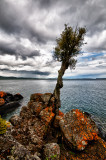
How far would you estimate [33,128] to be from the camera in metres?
10.4

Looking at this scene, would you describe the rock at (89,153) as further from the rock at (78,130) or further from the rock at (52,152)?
the rock at (52,152)

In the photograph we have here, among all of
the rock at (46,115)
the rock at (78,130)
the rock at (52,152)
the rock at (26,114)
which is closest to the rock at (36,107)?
the rock at (26,114)

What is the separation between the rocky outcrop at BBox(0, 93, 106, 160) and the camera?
5447mm

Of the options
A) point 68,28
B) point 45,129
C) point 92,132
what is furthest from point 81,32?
point 45,129

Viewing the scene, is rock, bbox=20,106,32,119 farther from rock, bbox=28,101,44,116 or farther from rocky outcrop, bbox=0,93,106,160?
rock, bbox=28,101,44,116

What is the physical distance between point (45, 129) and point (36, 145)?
8.65 feet

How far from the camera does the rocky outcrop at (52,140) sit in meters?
5.45

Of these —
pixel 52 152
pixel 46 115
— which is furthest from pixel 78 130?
pixel 46 115

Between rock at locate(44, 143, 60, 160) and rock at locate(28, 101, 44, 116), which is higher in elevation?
rock at locate(28, 101, 44, 116)

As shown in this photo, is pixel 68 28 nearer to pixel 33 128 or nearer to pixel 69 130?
pixel 69 130

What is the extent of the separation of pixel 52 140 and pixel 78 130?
3.80 metres

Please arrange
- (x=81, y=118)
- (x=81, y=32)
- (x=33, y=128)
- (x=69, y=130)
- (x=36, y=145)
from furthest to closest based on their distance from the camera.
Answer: (x=81, y=32)
(x=33, y=128)
(x=81, y=118)
(x=69, y=130)
(x=36, y=145)

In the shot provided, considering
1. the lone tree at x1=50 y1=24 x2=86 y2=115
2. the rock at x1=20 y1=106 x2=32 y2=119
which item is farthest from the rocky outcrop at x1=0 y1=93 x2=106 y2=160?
the lone tree at x1=50 y1=24 x2=86 y2=115

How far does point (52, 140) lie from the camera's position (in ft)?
31.3
